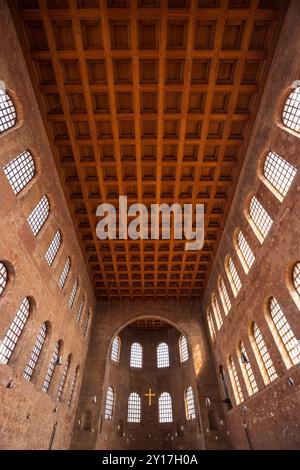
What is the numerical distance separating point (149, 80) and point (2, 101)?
6619 millimetres

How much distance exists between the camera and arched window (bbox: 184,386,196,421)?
2472 cm

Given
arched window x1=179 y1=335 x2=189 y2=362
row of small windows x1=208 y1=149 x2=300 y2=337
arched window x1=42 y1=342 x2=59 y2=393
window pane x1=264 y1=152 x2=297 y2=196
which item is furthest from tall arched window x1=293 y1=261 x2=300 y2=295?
arched window x1=179 y1=335 x2=189 y2=362

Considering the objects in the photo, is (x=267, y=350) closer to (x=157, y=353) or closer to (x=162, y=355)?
(x=162, y=355)

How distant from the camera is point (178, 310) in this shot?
26.2 metres

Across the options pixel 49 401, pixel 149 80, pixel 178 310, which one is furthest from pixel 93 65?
pixel 178 310

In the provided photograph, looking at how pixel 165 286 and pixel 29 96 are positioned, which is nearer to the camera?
pixel 29 96

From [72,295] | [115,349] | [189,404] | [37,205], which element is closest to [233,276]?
[72,295]

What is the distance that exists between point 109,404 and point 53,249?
58.2ft

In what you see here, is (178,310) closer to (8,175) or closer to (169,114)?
(169,114)

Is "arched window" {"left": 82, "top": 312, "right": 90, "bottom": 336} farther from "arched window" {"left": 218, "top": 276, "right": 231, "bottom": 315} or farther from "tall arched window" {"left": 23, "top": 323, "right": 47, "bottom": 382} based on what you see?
"arched window" {"left": 218, "top": 276, "right": 231, "bottom": 315}

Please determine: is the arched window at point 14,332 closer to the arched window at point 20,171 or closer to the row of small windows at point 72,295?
the row of small windows at point 72,295

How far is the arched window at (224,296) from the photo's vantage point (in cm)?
1878

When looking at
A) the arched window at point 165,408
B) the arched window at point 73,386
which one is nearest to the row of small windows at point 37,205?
the arched window at point 73,386

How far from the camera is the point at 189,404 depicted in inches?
1005
